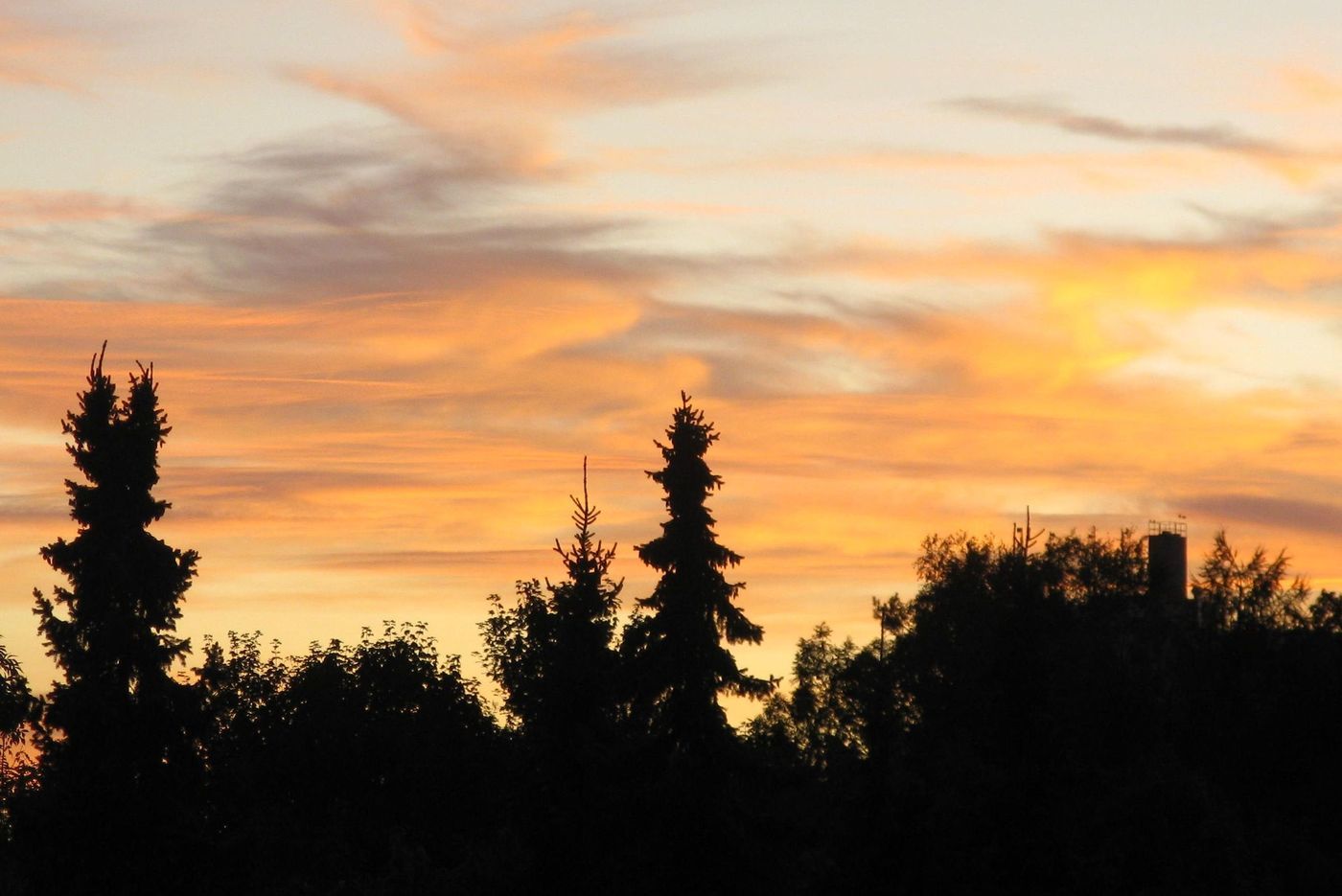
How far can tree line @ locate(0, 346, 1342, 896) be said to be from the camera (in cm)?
4088

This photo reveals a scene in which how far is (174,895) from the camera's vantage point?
50094mm

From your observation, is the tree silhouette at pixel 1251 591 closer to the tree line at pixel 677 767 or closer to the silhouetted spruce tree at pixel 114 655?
the tree line at pixel 677 767

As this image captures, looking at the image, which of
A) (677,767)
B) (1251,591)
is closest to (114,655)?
(677,767)

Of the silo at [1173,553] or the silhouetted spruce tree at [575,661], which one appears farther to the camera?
the silo at [1173,553]

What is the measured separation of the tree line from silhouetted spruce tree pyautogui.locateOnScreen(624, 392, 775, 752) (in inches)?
2.5

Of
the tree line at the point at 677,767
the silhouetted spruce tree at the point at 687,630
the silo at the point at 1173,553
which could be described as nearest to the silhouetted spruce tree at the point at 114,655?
the tree line at the point at 677,767

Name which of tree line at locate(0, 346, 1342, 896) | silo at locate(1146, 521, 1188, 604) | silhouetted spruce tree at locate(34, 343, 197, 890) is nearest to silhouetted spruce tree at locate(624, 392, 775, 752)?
tree line at locate(0, 346, 1342, 896)

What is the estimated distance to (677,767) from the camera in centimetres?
4559

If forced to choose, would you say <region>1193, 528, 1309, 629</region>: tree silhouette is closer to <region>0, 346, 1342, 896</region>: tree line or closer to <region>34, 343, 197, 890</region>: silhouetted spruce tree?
<region>0, 346, 1342, 896</region>: tree line

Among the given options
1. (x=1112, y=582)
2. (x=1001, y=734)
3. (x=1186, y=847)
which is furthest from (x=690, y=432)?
(x=1112, y=582)

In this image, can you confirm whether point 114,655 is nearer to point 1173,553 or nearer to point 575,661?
point 575,661

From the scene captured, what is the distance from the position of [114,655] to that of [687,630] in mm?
15809

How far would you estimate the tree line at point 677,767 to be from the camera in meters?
40.9

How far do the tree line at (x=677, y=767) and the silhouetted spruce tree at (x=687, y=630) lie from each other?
0.21ft
